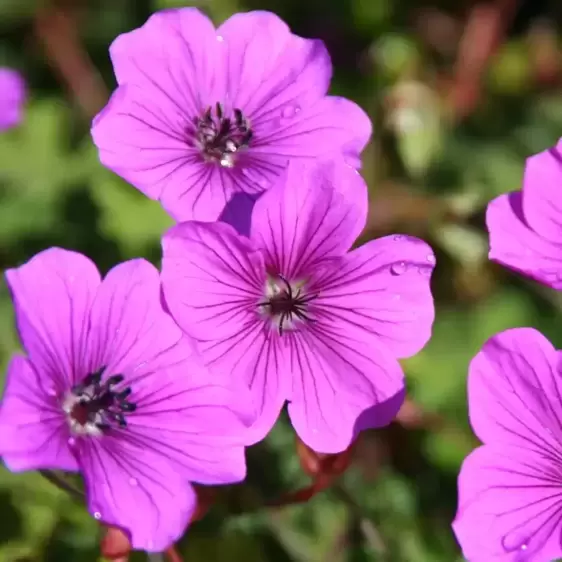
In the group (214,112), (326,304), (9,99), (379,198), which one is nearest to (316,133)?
(214,112)

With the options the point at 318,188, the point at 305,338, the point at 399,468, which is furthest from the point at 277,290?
the point at 399,468

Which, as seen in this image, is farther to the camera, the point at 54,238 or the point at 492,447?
the point at 54,238

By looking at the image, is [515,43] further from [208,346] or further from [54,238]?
[208,346]

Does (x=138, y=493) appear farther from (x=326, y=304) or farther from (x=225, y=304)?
(x=326, y=304)

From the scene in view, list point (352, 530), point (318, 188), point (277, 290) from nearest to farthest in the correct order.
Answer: point (318, 188) < point (277, 290) < point (352, 530)

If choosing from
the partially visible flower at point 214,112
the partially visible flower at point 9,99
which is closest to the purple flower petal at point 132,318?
the partially visible flower at point 214,112

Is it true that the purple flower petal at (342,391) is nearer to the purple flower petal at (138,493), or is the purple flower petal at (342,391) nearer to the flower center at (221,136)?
the purple flower petal at (138,493)

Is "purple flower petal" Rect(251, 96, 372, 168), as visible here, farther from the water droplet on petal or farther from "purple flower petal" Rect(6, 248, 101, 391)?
"purple flower petal" Rect(6, 248, 101, 391)
